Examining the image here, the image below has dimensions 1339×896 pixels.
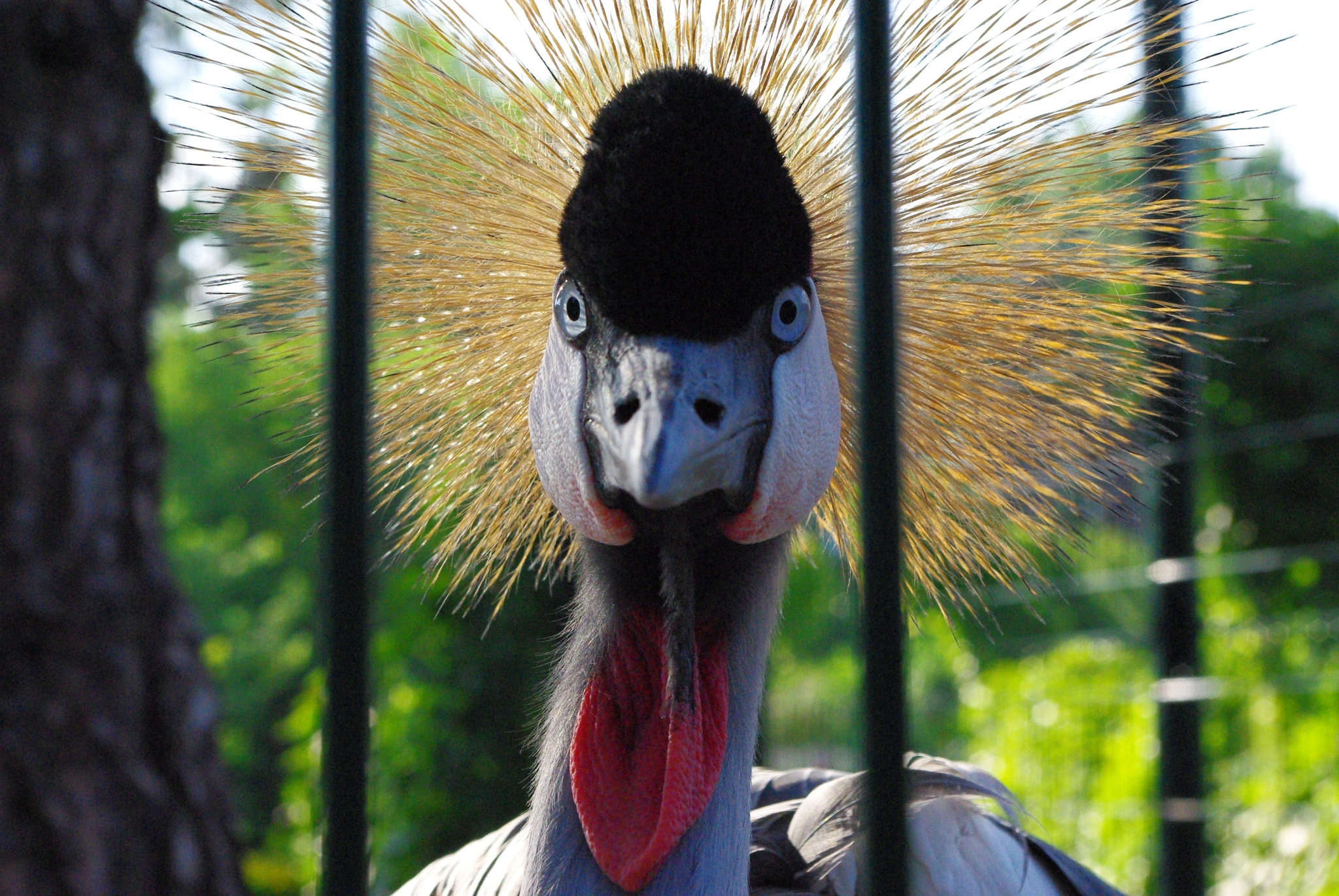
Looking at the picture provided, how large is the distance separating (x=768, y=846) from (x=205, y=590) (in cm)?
925

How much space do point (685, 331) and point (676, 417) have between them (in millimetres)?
101

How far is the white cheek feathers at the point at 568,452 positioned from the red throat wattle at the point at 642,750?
0.14 metres

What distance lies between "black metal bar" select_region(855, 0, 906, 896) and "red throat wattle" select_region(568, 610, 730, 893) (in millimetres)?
448

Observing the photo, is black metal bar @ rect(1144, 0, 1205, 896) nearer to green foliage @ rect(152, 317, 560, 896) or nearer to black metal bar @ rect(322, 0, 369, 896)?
green foliage @ rect(152, 317, 560, 896)

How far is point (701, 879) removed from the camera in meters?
1.16

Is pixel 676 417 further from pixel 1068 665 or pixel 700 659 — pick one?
pixel 1068 665

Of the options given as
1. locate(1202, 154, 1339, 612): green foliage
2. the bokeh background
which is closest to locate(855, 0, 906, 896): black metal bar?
the bokeh background

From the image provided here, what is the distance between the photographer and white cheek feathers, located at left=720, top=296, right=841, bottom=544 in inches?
46.6

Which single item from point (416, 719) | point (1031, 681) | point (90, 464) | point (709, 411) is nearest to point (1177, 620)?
point (709, 411)

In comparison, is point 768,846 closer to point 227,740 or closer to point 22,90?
point 22,90

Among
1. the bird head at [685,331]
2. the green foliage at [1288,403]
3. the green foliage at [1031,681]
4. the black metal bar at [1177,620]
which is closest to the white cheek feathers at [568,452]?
the bird head at [685,331]

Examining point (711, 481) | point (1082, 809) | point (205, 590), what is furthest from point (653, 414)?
point (205, 590)

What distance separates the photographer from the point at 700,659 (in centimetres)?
131

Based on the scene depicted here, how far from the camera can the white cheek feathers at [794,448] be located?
1.18 m
